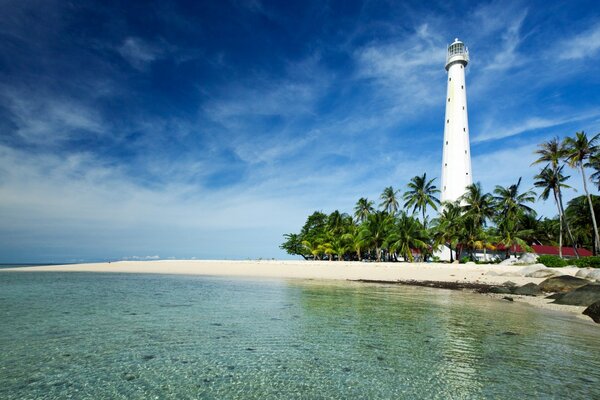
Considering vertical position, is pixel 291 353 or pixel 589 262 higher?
pixel 589 262

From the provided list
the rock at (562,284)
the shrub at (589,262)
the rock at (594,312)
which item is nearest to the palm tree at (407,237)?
the shrub at (589,262)

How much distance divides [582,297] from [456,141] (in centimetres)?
4674

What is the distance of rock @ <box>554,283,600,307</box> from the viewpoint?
47.6ft

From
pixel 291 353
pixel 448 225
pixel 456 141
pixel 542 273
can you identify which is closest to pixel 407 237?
pixel 448 225

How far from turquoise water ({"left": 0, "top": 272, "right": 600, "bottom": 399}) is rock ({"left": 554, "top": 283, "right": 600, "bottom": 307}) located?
305cm

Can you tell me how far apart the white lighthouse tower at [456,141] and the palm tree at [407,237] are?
11606 millimetres

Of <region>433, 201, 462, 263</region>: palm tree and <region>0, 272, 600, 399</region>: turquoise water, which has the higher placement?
<region>433, 201, 462, 263</region>: palm tree

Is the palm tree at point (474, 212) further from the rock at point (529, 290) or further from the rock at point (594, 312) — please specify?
the rock at point (594, 312)

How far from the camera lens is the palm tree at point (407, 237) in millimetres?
49281

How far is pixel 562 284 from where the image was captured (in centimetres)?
1930

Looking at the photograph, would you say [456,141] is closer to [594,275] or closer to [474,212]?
[474,212]

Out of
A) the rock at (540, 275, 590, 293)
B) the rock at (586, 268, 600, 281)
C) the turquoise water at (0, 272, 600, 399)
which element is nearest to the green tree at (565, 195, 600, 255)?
the rock at (586, 268, 600, 281)

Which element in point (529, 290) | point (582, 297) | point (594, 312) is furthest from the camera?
point (529, 290)

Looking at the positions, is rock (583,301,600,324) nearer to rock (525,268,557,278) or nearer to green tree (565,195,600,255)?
rock (525,268,557,278)
